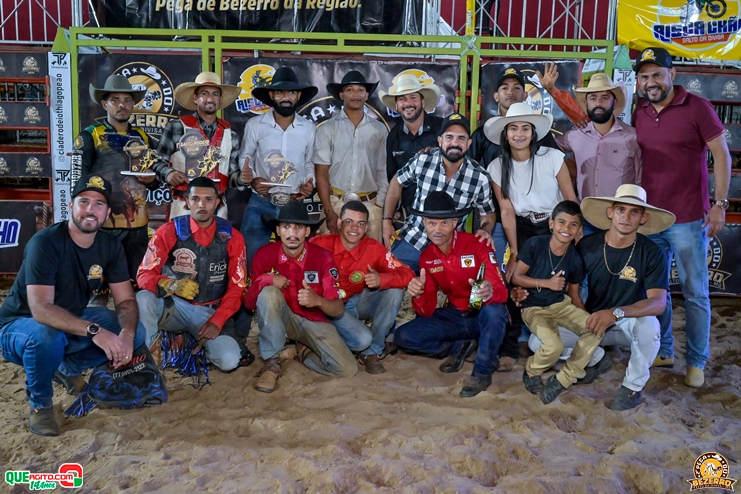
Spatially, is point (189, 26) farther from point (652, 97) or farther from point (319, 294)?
A: point (652, 97)

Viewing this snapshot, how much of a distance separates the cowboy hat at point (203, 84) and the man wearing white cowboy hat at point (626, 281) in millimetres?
2990

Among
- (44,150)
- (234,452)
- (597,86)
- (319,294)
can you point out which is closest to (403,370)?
(319,294)

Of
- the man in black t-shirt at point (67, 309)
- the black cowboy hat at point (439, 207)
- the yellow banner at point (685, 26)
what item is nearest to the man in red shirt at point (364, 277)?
the black cowboy hat at point (439, 207)

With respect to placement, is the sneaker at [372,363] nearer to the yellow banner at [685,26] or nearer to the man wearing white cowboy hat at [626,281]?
the man wearing white cowboy hat at [626,281]

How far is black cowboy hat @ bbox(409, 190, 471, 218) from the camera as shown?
4566 millimetres

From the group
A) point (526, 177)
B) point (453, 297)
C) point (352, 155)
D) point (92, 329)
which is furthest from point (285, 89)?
point (92, 329)

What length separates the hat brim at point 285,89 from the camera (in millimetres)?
5254

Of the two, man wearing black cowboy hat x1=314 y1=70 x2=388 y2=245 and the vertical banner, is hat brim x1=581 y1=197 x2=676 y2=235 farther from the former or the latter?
the vertical banner

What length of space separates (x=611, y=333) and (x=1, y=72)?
7.34 metres

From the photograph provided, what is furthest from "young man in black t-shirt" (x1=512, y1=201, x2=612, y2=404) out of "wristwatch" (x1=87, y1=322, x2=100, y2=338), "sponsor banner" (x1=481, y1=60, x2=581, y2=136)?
"wristwatch" (x1=87, y1=322, x2=100, y2=338)

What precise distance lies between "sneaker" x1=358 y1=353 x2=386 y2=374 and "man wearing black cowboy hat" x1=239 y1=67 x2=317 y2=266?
1331 mm

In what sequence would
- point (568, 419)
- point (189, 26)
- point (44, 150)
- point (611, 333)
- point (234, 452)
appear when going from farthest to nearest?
point (44, 150) → point (189, 26) → point (611, 333) → point (568, 419) → point (234, 452)

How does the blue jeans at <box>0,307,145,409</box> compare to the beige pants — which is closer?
the blue jeans at <box>0,307,145,409</box>

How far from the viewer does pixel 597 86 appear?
4.86m
